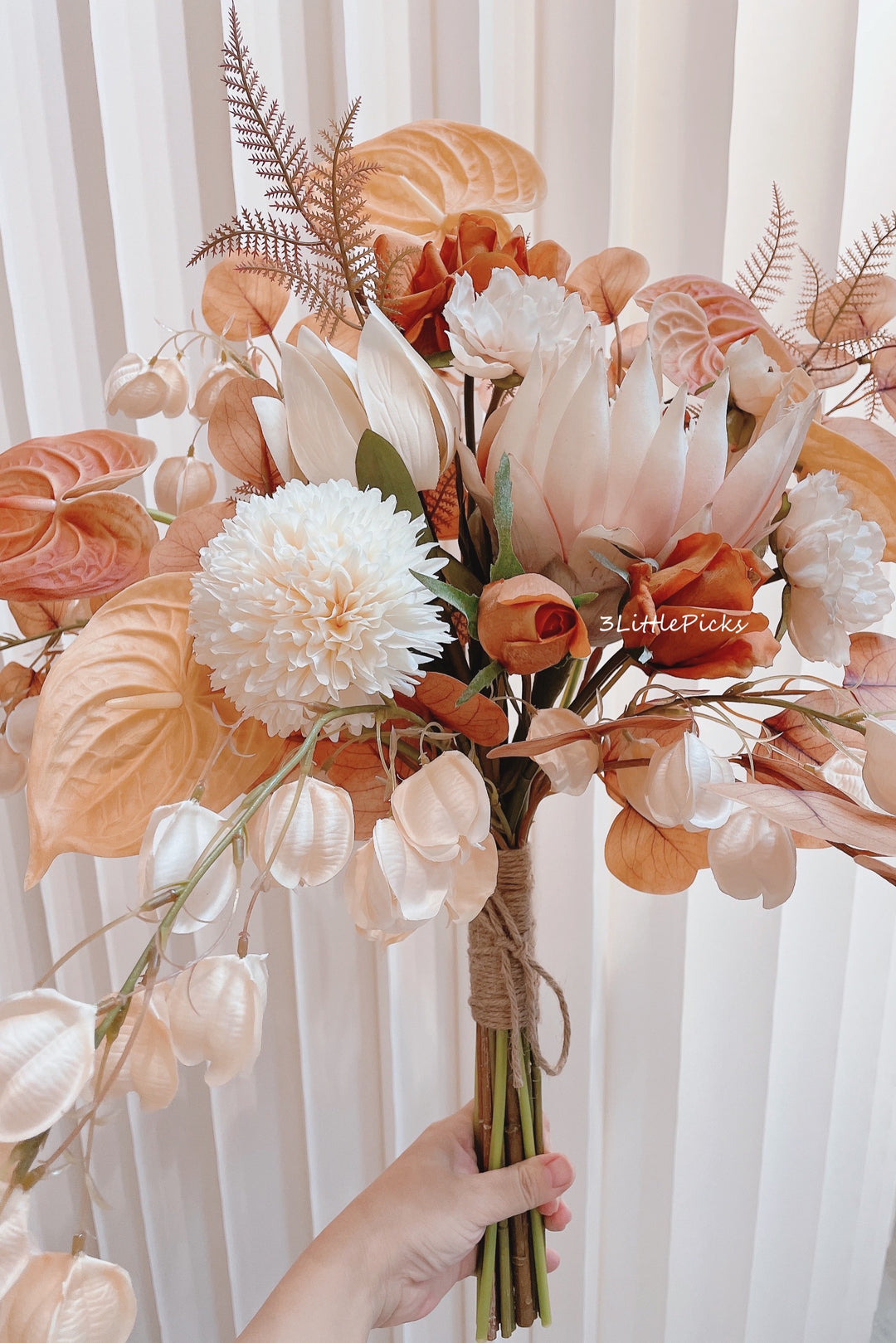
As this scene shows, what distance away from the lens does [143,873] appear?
33cm

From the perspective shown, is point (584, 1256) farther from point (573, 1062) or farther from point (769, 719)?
point (769, 719)

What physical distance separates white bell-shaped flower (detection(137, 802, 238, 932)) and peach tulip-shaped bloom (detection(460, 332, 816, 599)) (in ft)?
0.64

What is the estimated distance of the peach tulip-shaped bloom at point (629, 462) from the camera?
382mm

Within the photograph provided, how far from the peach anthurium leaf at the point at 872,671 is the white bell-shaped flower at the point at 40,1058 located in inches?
15.0

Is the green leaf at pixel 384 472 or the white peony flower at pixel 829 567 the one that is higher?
the green leaf at pixel 384 472

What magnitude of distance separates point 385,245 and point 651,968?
26.0 inches

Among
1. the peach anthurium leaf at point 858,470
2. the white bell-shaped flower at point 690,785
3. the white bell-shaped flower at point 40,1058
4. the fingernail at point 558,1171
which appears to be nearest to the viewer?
the white bell-shaped flower at point 40,1058

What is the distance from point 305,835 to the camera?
34 cm

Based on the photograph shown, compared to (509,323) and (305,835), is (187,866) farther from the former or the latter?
(509,323)

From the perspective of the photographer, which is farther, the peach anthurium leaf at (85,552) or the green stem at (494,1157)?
the green stem at (494,1157)

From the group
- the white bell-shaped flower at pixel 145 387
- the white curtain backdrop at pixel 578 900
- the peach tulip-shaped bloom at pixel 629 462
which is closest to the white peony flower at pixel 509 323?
the peach tulip-shaped bloom at pixel 629 462

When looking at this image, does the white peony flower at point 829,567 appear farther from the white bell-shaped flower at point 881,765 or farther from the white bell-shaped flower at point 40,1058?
the white bell-shaped flower at point 40,1058

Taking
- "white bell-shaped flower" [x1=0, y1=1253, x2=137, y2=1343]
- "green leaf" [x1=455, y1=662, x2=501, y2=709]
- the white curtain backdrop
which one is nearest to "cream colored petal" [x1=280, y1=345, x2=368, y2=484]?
"green leaf" [x1=455, y1=662, x2=501, y2=709]

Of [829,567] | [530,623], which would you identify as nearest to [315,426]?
[530,623]
